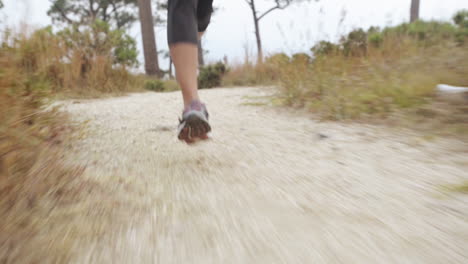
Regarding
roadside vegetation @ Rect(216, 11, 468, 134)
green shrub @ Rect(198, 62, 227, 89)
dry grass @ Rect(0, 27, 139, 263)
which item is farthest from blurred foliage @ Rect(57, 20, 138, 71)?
dry grass @ Rect(0, 27, 139, 263)

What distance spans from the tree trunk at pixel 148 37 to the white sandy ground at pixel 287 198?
787cm

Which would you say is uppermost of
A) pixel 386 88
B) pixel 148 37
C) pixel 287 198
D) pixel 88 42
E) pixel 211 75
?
pixel 148 37

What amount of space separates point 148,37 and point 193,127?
8372 mm

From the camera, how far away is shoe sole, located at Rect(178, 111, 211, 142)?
1346 millimetres

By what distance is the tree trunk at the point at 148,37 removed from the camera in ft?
28.4

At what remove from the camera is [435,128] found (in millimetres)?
1604

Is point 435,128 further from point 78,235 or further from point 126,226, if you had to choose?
point 78,235

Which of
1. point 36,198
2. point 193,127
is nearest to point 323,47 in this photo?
point 193,127

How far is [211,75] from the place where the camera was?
285 inches

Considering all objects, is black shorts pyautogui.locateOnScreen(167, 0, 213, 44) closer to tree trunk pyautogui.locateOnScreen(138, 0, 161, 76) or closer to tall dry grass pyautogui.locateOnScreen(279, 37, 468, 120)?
tall dry grass pyautogui.locateOnScreen(279, 37, 468, 120)

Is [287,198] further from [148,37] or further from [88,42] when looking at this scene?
[148,37]

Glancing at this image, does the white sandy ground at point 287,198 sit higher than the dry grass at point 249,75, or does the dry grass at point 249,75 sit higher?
the dry grass at point 249,75

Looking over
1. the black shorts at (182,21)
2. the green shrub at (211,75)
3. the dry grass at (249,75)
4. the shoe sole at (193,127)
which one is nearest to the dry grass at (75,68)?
the green shrub at (211,75)

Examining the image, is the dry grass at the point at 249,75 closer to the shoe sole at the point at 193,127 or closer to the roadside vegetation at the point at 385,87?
the roadside vegetation at the point at 385,87
